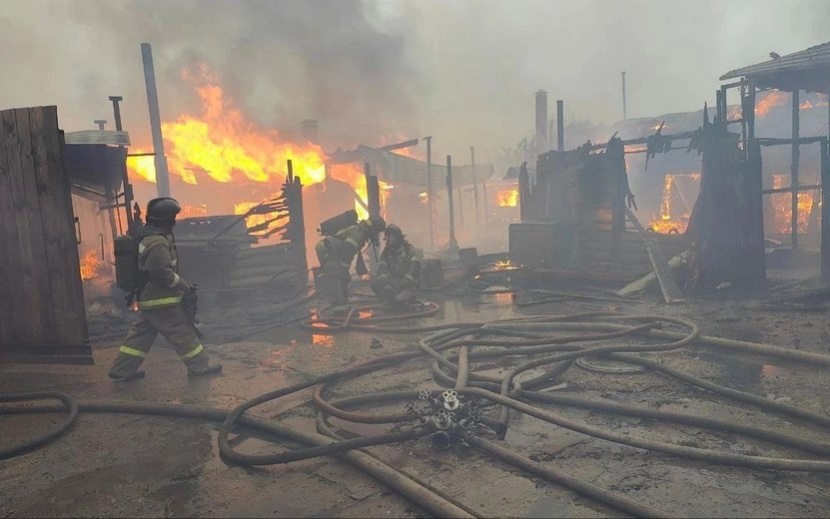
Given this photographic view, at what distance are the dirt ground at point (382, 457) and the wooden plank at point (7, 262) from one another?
665 millimetres

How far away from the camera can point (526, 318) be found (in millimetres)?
7977

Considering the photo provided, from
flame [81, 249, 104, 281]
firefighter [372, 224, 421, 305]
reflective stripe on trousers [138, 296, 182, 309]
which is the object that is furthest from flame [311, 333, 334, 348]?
flame [81, 249, 104, 281]

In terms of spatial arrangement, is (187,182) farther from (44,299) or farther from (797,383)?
(797,383)

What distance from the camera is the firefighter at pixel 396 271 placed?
9.89 meters

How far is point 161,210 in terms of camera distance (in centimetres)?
597

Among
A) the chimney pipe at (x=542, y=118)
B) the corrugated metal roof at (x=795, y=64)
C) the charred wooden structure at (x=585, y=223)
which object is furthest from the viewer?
the chimney pipe at (x=542, y=118)

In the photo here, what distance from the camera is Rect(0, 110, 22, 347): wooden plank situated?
5.91 metres

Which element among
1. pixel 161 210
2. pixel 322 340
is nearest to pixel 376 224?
pixel 322 340

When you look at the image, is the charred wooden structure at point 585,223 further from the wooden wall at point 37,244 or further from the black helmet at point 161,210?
the wooden wall at point 37,244

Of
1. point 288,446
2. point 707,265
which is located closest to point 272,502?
point 288,446

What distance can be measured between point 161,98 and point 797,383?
33801mm

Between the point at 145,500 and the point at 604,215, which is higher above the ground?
the point at 604,215

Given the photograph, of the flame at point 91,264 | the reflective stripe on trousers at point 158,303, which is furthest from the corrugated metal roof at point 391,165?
the reflective stripe on trousers at point 158,303

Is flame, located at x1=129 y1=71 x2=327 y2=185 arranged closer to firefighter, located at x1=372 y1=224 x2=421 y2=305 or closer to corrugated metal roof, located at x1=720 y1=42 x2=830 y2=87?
firefighter, located at x1=372 y1=224 x2=421 y2=305
